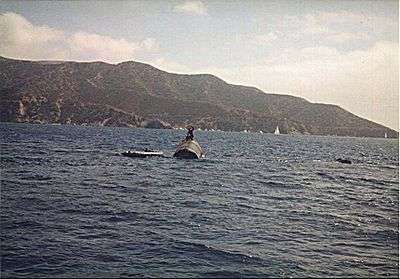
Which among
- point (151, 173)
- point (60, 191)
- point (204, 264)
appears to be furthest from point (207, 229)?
point (151, 173)

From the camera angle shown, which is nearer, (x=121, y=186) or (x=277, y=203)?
(x=277, y=203)

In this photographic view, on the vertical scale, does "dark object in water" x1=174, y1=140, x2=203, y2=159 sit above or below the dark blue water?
above

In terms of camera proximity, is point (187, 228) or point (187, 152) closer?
point (187, 228)

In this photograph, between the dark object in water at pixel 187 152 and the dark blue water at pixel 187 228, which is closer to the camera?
the dark blue water at pixel 187 228

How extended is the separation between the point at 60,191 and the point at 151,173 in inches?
524

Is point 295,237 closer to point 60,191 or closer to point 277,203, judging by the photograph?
point 277,203

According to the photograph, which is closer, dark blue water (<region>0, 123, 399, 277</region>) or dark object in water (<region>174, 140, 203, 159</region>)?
dark blue water (<region>0, 123, 399, 277</region>)

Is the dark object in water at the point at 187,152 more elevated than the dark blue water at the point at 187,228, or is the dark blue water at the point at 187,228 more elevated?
the dark object in water at the point at 187,152

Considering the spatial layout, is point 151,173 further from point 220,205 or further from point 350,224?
point 350,224

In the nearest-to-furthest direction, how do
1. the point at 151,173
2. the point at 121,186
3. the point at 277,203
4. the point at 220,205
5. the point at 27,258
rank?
the point at 27,258, the point at 220,205, the point at 277,203, the point at 121,186, the point at 151,173

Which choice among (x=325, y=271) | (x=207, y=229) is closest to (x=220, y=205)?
(x=207, y=229)

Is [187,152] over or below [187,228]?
over

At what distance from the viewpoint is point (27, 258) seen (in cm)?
1405

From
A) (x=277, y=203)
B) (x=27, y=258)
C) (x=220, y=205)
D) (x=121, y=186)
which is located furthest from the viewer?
(x=121, y=186)
